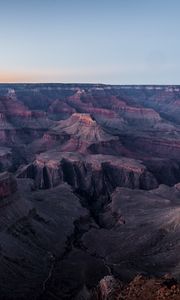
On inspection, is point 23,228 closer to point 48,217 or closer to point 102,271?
point 48,217

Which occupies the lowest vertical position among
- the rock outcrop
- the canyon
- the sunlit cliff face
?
the canyon

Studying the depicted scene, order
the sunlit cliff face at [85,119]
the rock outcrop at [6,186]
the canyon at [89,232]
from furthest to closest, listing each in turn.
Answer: the sunlit cliff face at [85,119], the rock outcrop at [6,186], the canyon at [89,232]

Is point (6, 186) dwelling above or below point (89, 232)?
above

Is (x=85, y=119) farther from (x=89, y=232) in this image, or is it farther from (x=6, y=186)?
(x=6, y=186)

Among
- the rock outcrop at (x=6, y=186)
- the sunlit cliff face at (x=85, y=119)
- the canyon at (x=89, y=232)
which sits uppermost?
the rock outcrop at (x=6, y=186)

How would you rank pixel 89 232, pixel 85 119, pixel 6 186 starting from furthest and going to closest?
pixel 85 119, pixel 89 232, pixel 6 186

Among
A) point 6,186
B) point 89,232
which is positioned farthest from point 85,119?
point 6,186

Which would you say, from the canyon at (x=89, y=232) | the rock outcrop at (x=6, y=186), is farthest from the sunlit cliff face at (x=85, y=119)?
the rock outcrop at (x=6, y=186)

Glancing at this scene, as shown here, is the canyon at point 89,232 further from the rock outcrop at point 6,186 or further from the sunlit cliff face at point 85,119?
the sunlit cliff face at point 85,119

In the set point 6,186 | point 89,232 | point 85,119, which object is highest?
point 6,186

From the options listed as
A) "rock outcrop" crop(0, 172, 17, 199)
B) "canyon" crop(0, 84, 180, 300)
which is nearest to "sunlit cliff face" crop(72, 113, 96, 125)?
"canyon" crop(0, 84, 180, 300)

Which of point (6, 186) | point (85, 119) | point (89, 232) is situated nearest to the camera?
point (6, 186)

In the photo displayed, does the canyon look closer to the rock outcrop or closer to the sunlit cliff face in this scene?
the rock outcrop

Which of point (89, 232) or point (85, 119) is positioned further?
point (85, 119)
